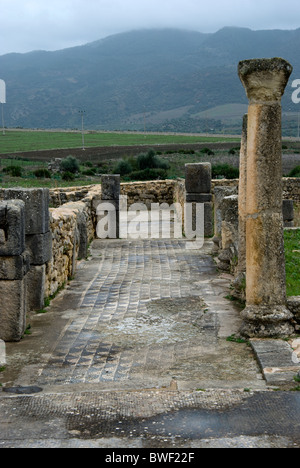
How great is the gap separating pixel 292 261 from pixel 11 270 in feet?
15.9

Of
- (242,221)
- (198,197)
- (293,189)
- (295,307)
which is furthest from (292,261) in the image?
(293,189)

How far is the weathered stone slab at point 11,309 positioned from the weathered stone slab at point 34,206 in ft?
4.78

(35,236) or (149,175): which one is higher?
(35,236)

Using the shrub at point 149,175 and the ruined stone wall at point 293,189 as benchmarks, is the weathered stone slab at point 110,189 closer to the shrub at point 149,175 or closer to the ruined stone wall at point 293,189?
the ruined stone wall at point 293,189

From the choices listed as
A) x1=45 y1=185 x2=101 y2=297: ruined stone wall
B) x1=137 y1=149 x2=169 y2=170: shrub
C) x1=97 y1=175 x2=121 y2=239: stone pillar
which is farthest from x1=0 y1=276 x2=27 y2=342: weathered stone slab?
x1=137 y1=149 x2=169 y2=170: shrub

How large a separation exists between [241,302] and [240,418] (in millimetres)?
4204

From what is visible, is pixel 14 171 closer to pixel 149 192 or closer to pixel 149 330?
pixel 149 192

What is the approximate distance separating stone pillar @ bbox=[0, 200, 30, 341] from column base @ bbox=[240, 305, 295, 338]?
261cm

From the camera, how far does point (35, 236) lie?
9.48 meters

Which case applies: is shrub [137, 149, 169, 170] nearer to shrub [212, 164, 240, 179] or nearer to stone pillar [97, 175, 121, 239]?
Result: shrub [212, 164, 240, 179]

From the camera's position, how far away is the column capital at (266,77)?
25.1 feet

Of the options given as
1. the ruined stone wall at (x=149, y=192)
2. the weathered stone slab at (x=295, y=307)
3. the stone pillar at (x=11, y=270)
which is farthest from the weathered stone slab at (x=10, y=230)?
the ruined stone wall at (x=149, y=192)

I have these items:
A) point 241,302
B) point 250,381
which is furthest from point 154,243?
point 250,381
